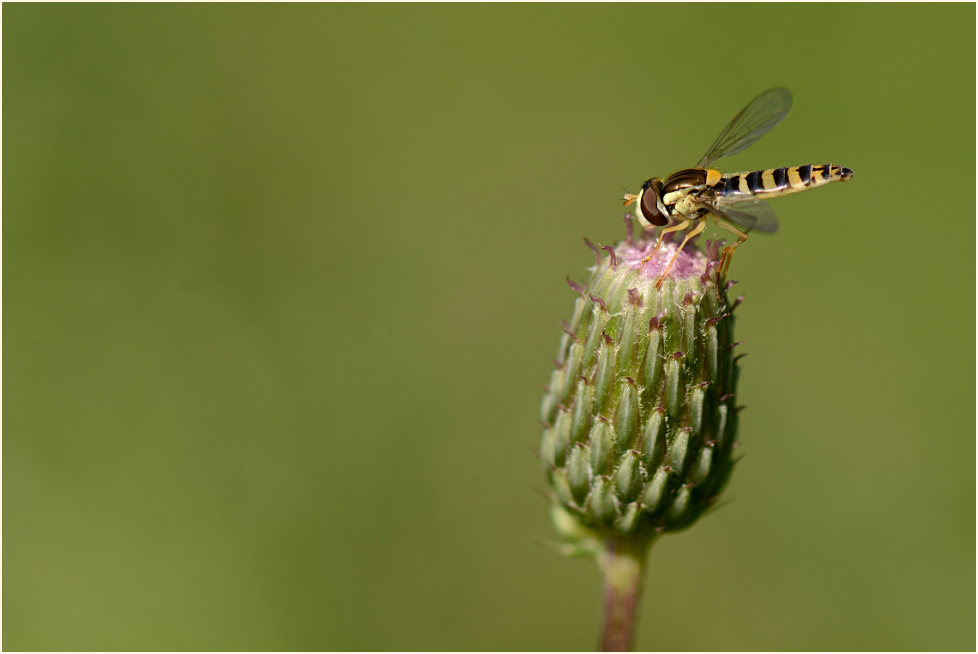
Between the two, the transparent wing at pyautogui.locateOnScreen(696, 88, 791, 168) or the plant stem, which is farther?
the transparent wing at pyautogui.locateOnScreen(696, 88, 791, 168)

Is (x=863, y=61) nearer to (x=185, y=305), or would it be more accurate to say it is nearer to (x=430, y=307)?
(x=430, y=307)

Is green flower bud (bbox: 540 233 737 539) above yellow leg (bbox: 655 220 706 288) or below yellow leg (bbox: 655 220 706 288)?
below

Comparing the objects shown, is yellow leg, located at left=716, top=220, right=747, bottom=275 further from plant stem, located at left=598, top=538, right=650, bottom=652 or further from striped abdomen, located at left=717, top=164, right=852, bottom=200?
plant stem, located at left=598, top=538, right=650, bottom=652

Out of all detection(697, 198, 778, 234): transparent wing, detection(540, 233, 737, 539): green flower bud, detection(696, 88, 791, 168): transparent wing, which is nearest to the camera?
detection(540, 233, 737, 539): green flower bud

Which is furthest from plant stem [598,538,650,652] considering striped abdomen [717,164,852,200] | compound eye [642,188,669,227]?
striped abdomen [717,164,852,200]

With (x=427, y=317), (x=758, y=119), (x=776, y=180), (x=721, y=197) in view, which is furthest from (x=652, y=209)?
(x=427, y=317)

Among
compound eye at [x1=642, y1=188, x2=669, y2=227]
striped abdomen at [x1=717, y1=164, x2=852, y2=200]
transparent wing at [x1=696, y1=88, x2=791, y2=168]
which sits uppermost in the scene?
transparent wing at [x1=696, y1=88, x2=791, y2=168]
